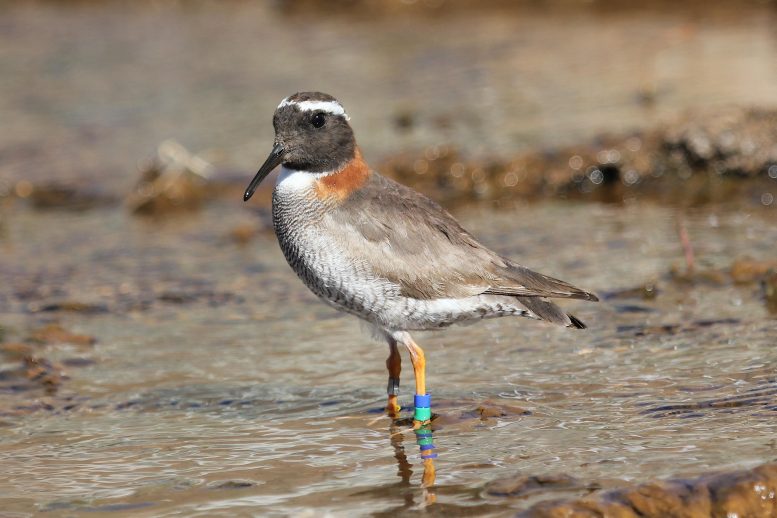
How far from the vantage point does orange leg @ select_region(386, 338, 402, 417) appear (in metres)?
8.14

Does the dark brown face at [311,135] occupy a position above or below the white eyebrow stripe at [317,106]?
below

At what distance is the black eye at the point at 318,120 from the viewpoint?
838cm

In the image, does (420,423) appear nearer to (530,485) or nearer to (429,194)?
(530,485)

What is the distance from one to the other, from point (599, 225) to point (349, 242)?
5039 mm

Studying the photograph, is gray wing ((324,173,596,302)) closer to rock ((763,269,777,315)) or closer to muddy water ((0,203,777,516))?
muddy water ((0,203,777,516))

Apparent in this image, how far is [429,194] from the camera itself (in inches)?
557

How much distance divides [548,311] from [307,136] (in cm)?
201

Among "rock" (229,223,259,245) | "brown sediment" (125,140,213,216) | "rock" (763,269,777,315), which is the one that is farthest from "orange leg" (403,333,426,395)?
"brown sediment" (125,140,213,216)

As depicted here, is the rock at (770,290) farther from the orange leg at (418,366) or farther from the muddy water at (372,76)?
the muddy water at (372,76)

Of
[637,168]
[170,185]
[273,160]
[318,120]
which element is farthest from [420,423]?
[170,185]

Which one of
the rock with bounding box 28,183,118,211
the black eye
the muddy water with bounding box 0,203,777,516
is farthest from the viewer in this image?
the rock with bounding box 28,183,118,211

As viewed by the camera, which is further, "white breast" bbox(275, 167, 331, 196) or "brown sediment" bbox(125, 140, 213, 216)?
"brown sediment" bbox(125, 140, 213, 216)

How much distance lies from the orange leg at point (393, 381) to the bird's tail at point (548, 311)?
0.95 m

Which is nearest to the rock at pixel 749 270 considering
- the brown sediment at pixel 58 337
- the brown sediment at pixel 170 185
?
the brown sediment at pixel 58 337
